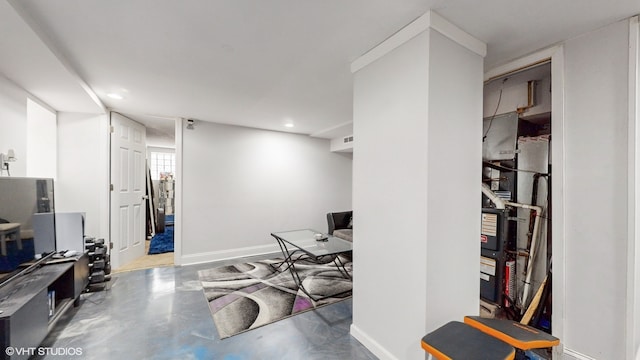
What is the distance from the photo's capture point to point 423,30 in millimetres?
1428

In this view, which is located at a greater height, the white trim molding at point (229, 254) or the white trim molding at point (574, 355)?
the white trim molding at point (574, 355)

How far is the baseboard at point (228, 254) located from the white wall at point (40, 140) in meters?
1.96

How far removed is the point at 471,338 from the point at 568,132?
156 cm

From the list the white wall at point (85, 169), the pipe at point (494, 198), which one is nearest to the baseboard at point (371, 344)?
the pipe at point (494, 198)

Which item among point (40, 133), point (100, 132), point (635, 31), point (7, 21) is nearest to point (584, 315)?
point (635, 31)

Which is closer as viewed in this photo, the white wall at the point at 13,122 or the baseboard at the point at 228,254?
the white wall at the point at 13,122

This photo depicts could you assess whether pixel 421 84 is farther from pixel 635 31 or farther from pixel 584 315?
pixel 584 315

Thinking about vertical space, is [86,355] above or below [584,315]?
below

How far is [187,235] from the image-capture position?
376 cm

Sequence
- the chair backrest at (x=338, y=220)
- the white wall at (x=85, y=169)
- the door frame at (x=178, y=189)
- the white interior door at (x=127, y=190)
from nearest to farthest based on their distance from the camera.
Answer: the white wall at (x=85, y=169) < the white interior door at (x=127, y=190) < the door frame at (x=178, y=189) < the chair backrest at (x=338, y=220)

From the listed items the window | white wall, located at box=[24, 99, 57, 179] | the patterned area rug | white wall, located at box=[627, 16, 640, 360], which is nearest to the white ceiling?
white wall, located at box=[627, 16, 640, 360]

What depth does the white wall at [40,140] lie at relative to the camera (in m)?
2.76

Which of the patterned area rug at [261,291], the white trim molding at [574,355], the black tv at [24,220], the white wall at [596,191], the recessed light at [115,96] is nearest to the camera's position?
the white wall at [596,191]

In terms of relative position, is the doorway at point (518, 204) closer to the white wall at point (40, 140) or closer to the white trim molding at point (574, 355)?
the white trim molding at point (574, 355)
